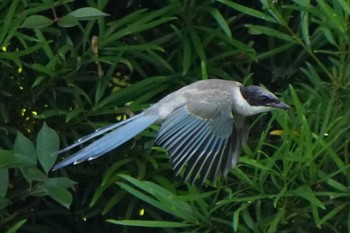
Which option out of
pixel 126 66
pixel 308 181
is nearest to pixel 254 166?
pixel 308 181

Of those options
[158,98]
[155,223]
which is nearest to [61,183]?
[155,223]

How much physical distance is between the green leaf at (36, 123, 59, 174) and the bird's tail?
0.08 feet

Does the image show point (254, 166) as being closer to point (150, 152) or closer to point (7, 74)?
point (150, 152)

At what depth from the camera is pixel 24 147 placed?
348cm

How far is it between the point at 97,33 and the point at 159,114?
0.48 metres

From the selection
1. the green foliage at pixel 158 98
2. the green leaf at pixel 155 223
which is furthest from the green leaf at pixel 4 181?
the green leaf at pixel 155 223

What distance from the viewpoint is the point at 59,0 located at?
11.9 feet

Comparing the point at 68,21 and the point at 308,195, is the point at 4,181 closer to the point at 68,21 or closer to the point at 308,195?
the point at 68,21

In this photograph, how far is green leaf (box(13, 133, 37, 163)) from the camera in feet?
11.4

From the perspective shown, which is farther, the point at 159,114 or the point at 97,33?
the point at 97,33

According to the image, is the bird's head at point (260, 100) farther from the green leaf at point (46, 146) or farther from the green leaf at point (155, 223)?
the green leaf at point (46, 146)

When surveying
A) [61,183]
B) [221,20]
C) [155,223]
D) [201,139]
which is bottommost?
[155,223]

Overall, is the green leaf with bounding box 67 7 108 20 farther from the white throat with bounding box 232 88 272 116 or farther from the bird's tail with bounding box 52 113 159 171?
the white throat with bounding box 232 88 272 116

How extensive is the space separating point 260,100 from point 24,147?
615mm
